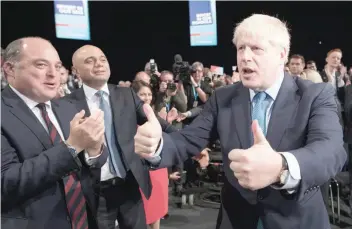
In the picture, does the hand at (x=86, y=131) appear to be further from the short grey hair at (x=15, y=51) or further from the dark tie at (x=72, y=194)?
the short grey hair at (x=15, y=51)

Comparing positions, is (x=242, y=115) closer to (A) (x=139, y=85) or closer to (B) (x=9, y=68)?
(B) (x=9, y=68)

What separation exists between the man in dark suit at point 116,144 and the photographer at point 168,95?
1.18 meters

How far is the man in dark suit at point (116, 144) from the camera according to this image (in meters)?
2.62

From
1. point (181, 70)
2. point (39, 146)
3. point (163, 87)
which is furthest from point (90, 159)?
point (181, 70)

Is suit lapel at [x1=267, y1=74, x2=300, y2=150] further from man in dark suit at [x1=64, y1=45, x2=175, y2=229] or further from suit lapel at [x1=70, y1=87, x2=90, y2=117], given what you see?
suit lapel at [x1=70, y1=87, x2=90, y2=117]

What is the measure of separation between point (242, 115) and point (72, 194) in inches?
33.7

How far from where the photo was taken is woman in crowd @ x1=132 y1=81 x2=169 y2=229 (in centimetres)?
351

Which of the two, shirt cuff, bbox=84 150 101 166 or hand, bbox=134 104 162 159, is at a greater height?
hand, bbox=134 104 162 159

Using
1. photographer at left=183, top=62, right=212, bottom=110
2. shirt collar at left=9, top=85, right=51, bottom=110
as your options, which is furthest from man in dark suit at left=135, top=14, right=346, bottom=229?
photographer at left=183, top=62, right=212, bottom=110

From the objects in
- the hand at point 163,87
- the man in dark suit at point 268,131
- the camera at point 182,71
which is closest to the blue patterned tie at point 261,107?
the man in dark suit at point 268,131

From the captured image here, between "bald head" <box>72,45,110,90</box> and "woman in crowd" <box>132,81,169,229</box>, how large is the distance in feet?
A: 2.33

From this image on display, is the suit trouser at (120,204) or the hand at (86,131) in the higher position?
the hand at (86,131)

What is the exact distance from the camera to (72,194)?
1767 mm

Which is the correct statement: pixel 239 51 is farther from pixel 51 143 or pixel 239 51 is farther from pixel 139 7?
pixel 139 7
